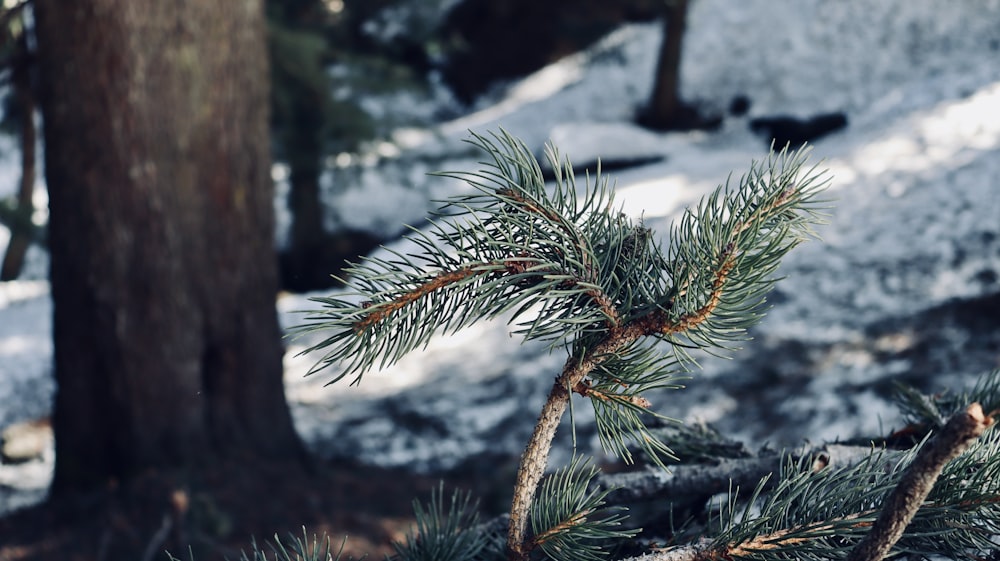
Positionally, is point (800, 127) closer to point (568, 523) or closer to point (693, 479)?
point (693, 479)

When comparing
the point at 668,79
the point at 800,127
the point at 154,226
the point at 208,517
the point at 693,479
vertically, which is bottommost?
the point at 208,517

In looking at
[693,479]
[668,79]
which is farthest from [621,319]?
[668,79]

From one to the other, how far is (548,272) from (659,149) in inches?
477

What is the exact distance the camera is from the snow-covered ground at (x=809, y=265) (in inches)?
228

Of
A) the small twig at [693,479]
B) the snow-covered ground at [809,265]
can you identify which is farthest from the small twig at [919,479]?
the snow-covered ground at [809,265]

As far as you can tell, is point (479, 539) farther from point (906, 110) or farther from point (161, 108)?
point (906, 110)

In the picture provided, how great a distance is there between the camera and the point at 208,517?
4.39 m

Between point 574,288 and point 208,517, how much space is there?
410cm

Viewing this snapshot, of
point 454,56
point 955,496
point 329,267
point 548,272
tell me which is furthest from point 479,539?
point 454,56

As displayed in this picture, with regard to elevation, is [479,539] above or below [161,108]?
below

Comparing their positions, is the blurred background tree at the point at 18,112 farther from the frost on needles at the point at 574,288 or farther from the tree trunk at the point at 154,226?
the frost on needles at the point at 574,288

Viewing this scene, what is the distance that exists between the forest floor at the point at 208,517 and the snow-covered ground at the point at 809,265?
1037 mm

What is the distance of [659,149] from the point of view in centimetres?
1255

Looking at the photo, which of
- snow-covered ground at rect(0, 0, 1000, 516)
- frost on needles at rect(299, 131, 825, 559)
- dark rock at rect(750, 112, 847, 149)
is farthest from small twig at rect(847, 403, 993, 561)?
dark rock at rect(750, 112, 847, 149)
